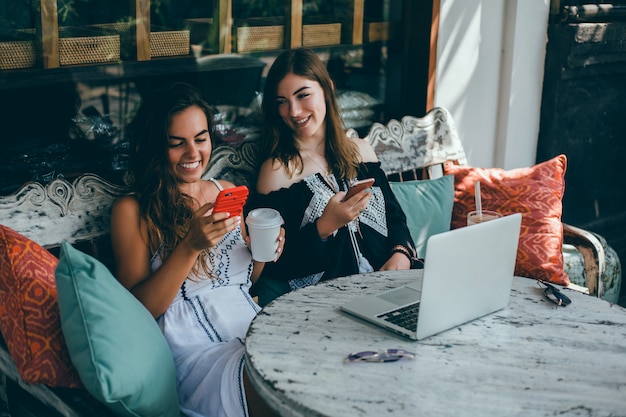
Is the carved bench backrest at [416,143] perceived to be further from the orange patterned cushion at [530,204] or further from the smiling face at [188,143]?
the smiling face at [188,143]

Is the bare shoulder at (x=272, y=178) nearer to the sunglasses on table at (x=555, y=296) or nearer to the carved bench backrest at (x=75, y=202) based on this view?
the carved bench backrest at (x=75, y=202)

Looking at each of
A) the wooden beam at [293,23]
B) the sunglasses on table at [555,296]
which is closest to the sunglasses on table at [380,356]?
the sunglasses on table at [555,296]

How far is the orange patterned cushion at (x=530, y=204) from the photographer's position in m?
2.94

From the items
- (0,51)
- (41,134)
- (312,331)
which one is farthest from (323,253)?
(0,51)

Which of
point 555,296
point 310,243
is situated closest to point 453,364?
point 555,296

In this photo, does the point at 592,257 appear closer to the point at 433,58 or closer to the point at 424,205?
the point at 424,205

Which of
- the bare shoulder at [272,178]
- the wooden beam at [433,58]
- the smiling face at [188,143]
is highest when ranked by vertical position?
the wooden beam at [433,58]

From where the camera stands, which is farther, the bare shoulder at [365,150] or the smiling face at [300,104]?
the bare shoulder at [365,150]

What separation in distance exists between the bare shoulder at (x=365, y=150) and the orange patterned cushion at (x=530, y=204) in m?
0.44

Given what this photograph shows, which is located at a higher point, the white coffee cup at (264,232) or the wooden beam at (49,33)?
the wooden beam at (49,33)

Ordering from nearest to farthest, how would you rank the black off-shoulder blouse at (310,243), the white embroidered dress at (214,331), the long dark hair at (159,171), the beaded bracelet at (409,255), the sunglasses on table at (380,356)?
the sunglasses on table at (380,356) < the white embroidered dress at (214,331) < the long dark hair at (159,171) < the black off-shoulder blouse at (310,243) < the beaded bracelet at (409,255)

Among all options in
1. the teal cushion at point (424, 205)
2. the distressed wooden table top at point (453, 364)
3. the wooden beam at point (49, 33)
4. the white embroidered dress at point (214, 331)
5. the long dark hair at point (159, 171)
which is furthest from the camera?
the teal cushion at point (424, 205)

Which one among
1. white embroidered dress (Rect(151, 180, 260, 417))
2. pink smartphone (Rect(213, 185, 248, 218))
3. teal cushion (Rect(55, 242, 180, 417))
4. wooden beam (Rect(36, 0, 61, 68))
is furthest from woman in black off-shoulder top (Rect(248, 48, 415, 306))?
teal cushion (Rect(55, 242, 180, 417))

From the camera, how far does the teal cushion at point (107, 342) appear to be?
1710mm
